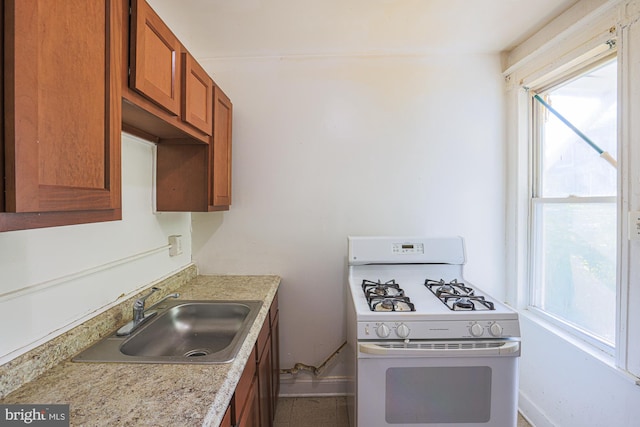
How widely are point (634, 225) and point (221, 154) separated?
2030 millimetres

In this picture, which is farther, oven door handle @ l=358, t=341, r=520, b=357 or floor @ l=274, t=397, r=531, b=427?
floor @ l=274, t=397, r=531, b=427

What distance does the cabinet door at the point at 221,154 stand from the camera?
1.55 metres

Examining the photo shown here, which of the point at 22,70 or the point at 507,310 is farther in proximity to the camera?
the point at 507,310

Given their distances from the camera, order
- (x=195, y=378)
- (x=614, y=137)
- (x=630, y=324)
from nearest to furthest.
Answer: (x=195, y=378) → (x=630, y=324) → (x=614, y=137)

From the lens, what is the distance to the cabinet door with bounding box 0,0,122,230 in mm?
544

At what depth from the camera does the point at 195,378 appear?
821mm

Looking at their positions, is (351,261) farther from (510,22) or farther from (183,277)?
(510,22)

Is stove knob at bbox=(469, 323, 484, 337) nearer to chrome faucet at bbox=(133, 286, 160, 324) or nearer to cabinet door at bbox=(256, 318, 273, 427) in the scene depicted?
cabinet door at bbox=(256, 318, 273, 427)

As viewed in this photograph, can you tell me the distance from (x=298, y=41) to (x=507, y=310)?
6.18 feet

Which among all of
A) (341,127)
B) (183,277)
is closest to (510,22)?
(341,127)

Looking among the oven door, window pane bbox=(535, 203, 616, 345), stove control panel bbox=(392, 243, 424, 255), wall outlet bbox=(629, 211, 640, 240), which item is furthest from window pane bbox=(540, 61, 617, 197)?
the oven door

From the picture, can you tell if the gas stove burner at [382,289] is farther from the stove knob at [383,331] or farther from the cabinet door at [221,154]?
the cabinet door at [221,154]

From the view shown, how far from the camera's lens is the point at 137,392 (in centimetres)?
76

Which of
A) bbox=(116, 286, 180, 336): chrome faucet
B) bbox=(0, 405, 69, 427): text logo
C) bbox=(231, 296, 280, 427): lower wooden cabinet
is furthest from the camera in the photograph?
bbox=(116, 286, 180, 336): chrome faucet
